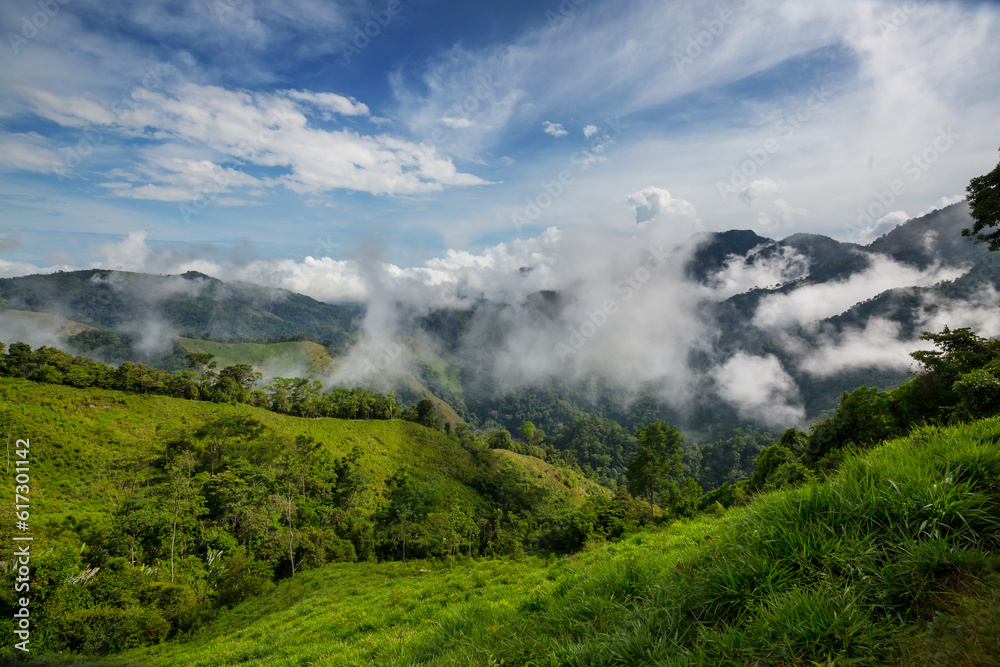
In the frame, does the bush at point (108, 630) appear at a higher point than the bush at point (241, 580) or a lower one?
higher

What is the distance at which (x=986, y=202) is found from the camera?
18203mm

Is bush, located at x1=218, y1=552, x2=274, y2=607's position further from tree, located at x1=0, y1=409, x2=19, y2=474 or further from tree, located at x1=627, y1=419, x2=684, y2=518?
tree, located at x1=627, y1=419, x2=684, y2=518

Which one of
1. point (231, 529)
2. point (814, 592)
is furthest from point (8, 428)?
point (814, 592)

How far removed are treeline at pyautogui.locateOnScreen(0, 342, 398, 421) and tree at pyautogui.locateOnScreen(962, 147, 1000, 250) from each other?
104962mm

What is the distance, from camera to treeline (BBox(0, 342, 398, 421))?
6134 cm

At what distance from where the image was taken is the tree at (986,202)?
17953 mm

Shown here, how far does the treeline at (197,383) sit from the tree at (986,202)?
104962mm

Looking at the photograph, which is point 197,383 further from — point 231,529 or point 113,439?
point 231,529

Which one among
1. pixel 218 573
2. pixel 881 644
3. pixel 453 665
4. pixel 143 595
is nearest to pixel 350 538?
pixel 218 573

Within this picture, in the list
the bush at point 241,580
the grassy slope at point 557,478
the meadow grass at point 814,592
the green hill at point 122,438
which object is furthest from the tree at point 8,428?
the grassy slope at point 557,478

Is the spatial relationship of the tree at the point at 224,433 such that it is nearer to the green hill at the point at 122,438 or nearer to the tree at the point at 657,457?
the green hill at the point at 122,438

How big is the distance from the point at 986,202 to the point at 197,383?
109 metres

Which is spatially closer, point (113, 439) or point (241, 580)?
point (241, 580)

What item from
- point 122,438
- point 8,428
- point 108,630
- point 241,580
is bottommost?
point 241,580
